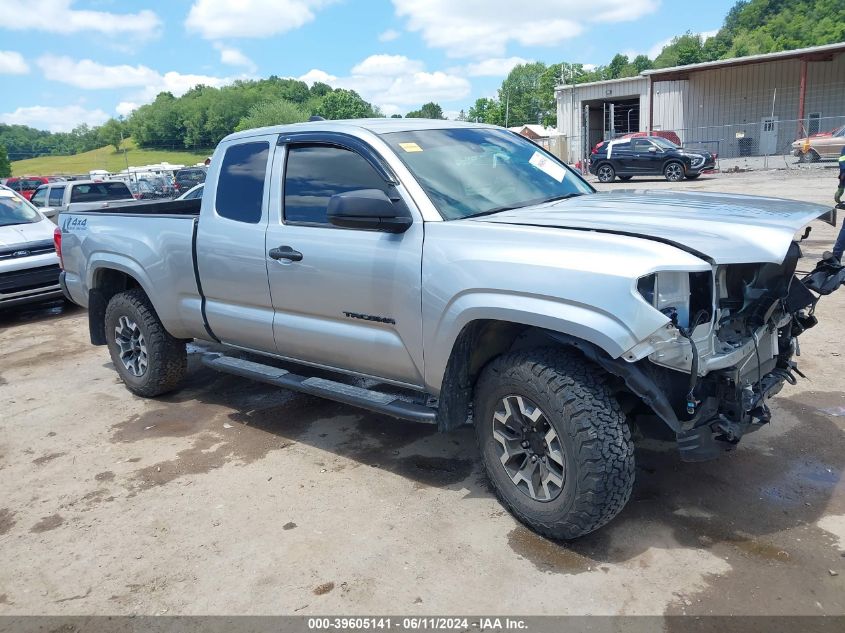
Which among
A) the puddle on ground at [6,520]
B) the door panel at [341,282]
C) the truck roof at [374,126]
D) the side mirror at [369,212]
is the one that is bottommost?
the puddle on ground at [6,520]

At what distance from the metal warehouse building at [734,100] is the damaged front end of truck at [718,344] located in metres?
33.1

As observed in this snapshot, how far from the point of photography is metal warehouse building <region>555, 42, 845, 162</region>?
119 feet

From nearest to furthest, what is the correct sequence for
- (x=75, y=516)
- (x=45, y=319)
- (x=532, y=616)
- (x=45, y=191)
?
(x=532, y=616) < (x=75, y=516) < (x=45, y=319) < (x=45, y=191)

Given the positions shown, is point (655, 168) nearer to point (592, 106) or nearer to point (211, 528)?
point (592, 106)

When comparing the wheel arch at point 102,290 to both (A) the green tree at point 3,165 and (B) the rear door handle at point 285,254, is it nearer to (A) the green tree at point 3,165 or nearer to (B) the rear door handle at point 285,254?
(B) the rear door handle at point 285,254

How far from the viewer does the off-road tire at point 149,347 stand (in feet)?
17.7

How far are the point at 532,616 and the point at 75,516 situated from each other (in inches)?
104

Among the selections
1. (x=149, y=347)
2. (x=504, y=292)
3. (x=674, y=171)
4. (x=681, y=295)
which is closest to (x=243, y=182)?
(x=149, y=347)

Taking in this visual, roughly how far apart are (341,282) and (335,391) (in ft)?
2.20

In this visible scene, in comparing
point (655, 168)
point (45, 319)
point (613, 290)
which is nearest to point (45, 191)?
point (45, 319)

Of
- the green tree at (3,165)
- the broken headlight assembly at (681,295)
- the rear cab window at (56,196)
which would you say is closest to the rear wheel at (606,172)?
the rear cab window at (56,196)

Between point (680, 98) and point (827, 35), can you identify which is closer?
point (680, 98)

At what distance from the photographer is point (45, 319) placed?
30.9ft

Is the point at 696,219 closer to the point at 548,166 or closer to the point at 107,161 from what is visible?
the point at 548,166
